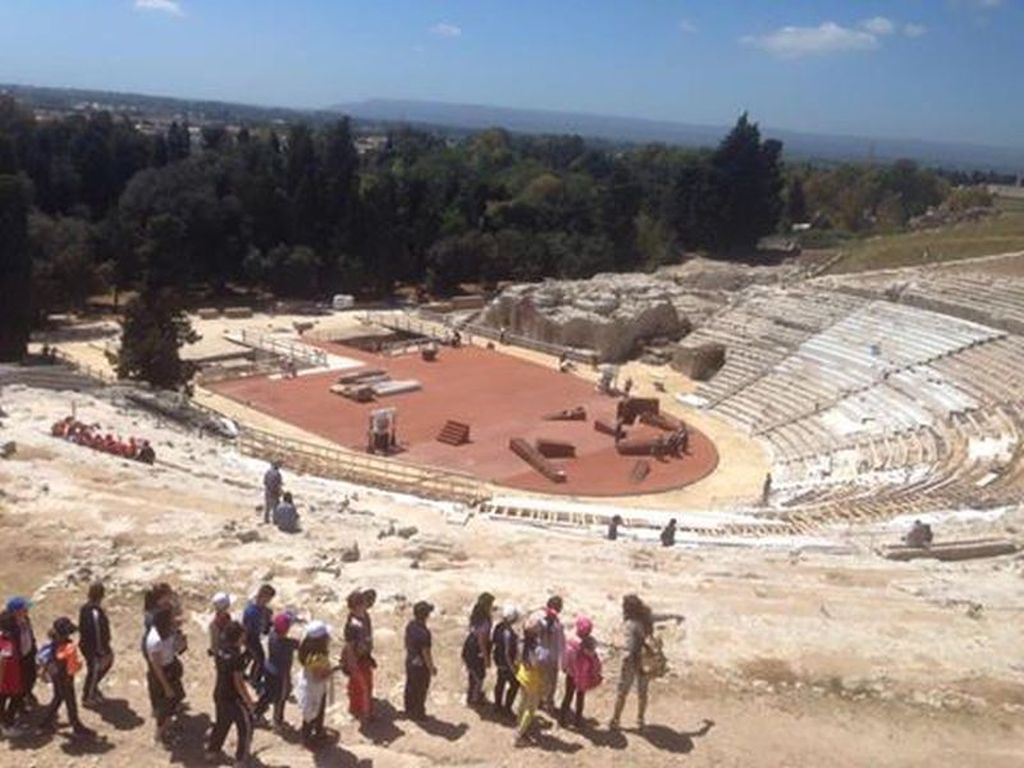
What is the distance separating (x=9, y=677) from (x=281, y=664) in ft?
7.95

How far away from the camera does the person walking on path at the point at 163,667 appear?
9.52 m

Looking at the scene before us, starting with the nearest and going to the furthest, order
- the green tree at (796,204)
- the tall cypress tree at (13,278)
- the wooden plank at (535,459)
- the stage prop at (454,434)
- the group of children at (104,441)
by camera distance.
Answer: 1. the group of children at (104,441)
2. the wooden plank at (535,459)
3. the stage prop at (454,434)
4. the tall cypress tree at (13,278)
5. the green tree at (796,204)

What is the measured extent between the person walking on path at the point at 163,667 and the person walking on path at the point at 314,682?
3.79ft

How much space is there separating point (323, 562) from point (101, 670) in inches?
197

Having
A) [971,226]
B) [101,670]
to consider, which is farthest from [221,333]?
[971,226]

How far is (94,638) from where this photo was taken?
32.7 feet

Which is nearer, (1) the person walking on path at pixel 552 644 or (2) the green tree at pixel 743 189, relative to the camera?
(1) the person walking on path at pixel 552 644

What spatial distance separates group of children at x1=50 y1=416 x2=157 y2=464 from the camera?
74.7 ft

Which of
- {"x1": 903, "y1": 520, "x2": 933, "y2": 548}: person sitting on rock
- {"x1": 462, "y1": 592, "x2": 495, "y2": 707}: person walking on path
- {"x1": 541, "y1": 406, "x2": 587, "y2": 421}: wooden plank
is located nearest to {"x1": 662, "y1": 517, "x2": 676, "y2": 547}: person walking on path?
{"x1": 903, "y1": 520, "x2": 933, "y2": 548}: person sitting on rock

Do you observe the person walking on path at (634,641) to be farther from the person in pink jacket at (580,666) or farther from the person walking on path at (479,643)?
the person walking on path at (479,643)

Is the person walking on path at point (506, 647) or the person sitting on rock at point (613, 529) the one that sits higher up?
the person walking on path at point (506, 647)

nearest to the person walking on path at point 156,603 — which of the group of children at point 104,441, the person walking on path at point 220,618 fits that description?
the person walking on path at point 220,618

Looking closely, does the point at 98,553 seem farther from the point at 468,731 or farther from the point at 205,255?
the point at 205,255

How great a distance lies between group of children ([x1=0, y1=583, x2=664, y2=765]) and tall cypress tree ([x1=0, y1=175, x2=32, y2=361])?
110 feet
